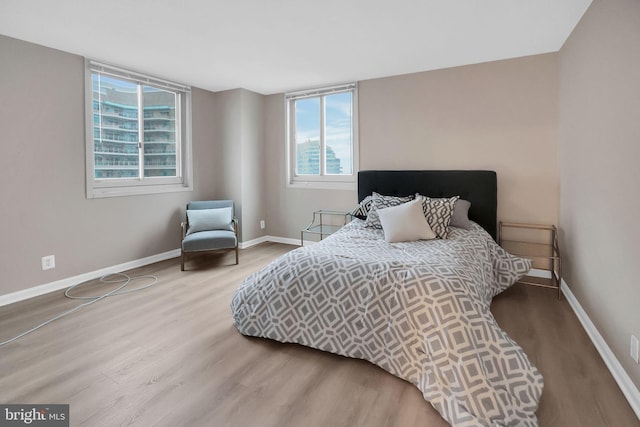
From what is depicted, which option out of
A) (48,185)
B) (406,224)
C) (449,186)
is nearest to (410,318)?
(406,224)

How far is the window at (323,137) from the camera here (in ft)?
15.3

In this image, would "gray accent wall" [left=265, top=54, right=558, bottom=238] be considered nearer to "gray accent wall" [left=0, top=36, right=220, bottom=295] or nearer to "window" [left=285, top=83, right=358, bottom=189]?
"window" [left=285, top=83, right=358, bottom=189]

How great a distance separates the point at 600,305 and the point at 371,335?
162 centimetres

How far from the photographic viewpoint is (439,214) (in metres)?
3.20

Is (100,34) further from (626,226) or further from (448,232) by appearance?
(626,226)

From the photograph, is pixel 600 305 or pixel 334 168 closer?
pixel 600 305

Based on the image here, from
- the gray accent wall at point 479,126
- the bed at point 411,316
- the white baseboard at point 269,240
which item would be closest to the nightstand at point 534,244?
the gray accent wall at point 479,126

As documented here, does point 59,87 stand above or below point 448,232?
above

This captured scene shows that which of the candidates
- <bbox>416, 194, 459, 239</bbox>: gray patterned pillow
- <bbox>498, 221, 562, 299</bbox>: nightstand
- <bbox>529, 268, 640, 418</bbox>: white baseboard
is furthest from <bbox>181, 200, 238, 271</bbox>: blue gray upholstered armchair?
<bbox>529, 268, 640, 418</bbox>: white baseboard

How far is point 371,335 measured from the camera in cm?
200

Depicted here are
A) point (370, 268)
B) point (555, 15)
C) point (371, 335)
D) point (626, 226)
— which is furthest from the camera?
point (555, 15)

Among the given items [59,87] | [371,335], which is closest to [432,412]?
[371,335]

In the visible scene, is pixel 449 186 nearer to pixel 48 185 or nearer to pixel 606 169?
pixel 606 169

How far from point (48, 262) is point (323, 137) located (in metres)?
3.58
